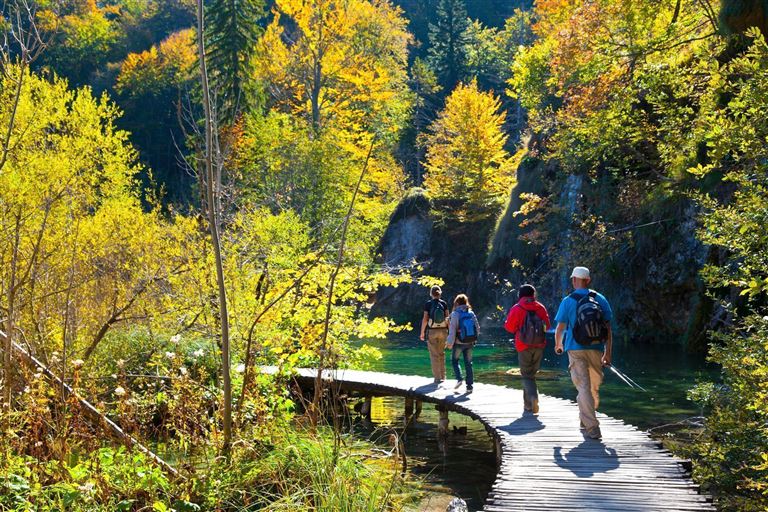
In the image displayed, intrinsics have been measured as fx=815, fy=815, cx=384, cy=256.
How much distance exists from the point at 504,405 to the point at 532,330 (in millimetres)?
2246

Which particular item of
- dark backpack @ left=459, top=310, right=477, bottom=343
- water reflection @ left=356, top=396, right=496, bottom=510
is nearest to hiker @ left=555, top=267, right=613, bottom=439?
water reflection @ left=356, top=396, right=496, bottom=510

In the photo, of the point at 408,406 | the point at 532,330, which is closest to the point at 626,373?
the point at 408,406

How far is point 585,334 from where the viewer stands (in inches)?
344

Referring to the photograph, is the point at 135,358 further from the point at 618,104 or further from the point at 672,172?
the point at 672,172

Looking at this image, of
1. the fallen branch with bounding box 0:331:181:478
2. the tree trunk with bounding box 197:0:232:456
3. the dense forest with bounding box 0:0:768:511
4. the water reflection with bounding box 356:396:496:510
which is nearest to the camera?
the tree trunk with bounding box 197:0:232:456

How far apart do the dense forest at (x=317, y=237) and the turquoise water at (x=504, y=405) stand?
1228 mm

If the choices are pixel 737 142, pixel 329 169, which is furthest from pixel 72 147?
pixel 737 142

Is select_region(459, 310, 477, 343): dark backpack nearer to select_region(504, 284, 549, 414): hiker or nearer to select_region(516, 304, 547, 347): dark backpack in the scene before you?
select_region(504, 284, 549, 414): hiker

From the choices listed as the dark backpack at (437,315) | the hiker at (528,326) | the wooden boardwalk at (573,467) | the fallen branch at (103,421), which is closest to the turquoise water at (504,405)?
the wooden boardwalk at (573,467)

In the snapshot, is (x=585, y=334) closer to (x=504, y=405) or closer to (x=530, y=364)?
(x=530, y=364)

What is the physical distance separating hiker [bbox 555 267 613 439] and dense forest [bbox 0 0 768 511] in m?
1.25

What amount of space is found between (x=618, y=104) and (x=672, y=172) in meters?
1.94

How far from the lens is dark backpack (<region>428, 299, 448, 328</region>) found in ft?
44.1

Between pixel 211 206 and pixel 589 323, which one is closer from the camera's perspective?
pixel 211 206
